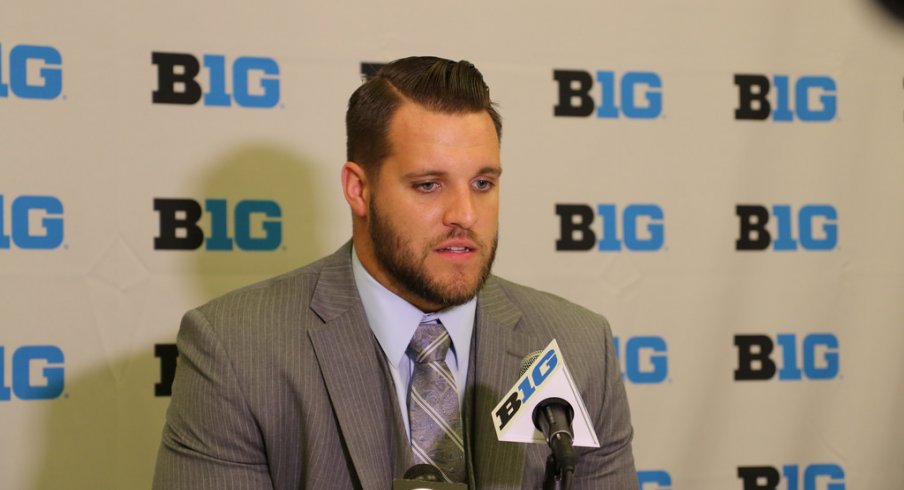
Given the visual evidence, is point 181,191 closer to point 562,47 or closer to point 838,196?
point 562,47

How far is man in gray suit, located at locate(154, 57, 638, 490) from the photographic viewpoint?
191cm

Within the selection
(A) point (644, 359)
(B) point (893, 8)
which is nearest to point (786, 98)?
(B) point (893, 8)

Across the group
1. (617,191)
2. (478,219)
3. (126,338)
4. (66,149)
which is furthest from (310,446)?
(617,191)

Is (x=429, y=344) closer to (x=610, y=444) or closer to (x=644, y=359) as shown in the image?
(x=610, y=444)

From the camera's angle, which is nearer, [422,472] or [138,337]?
[422,472]

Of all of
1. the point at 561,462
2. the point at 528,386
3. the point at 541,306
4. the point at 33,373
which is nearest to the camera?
the point at 561,462

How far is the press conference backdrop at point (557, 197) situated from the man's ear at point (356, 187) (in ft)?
2.10

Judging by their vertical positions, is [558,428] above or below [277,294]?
below

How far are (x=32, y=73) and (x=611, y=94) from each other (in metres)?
1.71

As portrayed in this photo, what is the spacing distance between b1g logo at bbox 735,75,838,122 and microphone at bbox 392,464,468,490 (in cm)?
198

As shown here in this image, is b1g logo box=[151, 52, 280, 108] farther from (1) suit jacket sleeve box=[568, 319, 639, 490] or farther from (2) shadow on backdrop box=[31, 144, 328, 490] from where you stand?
(1) suit jacket sleeve box=[568, 319, 639, 490]

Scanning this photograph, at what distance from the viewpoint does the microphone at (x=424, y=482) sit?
1.49 metres

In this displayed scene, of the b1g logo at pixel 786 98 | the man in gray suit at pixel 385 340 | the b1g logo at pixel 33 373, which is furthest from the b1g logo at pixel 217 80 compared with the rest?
the b1g logo at pixel 786 98

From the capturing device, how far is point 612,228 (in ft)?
9.79
